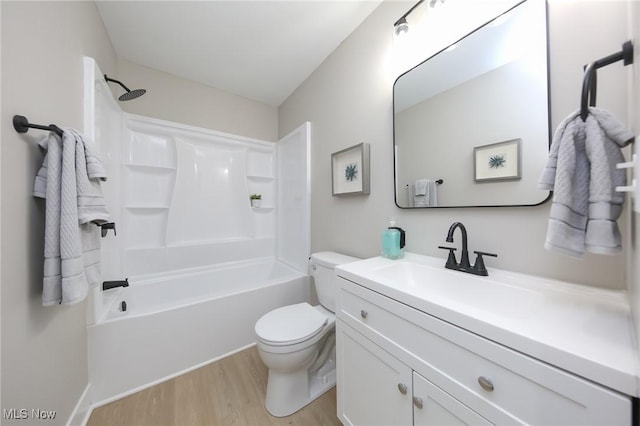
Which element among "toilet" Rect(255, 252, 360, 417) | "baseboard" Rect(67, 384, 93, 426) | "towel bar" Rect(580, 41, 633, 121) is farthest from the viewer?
"toilet" Rect(255, 252, 360, 417)

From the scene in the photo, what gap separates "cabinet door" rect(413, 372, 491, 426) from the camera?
1.95 feet

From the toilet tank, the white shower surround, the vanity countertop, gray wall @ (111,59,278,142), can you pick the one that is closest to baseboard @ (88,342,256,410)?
the toilet tank

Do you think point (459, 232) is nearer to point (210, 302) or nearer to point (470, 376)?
point (470, 376)

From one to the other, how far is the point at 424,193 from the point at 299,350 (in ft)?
3.63

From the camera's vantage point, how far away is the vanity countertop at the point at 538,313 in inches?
16.7

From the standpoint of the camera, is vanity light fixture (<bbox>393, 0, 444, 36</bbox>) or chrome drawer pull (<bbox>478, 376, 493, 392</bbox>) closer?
chrome drawer pull (<bbox>478, 376, 493, 392</bbox>)

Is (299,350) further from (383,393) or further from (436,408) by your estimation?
(436,408)

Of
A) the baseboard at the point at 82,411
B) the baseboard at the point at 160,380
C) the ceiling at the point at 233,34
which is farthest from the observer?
the ceiling at the point at 233,34

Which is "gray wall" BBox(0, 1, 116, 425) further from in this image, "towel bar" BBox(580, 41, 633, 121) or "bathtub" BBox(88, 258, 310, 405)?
Result: "towel bar" BBox(580, 41, 633, 121)

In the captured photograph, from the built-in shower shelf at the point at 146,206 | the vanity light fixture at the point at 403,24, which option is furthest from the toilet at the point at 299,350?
the built-in shower shelf at the point at 146,206

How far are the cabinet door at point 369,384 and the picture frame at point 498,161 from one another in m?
0.85

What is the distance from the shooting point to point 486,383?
55 centimetres

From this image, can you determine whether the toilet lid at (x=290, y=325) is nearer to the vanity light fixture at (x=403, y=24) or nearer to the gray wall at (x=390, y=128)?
the gray wall at (x=390, y=128)

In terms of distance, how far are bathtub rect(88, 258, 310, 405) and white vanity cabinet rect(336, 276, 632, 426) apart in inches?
40.8
